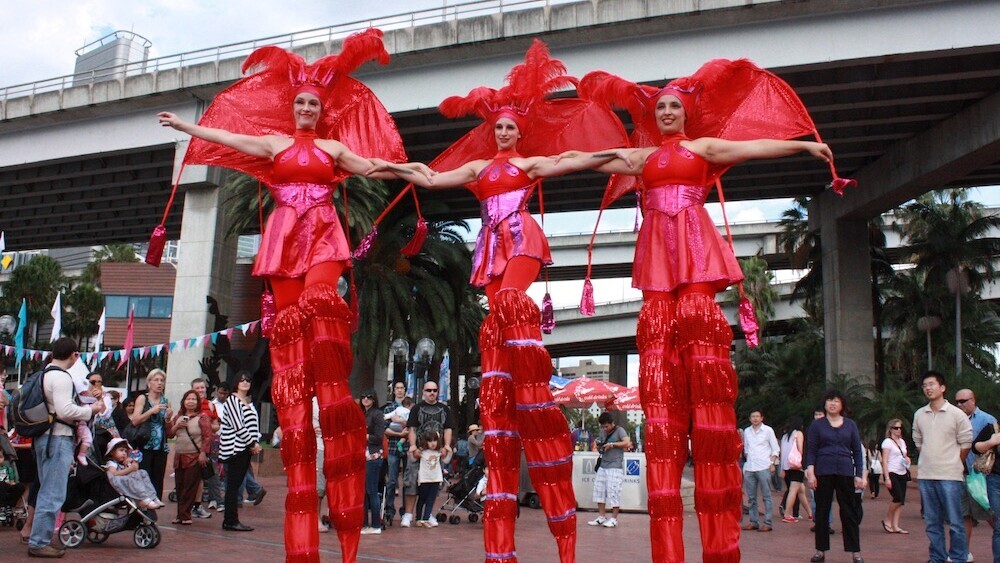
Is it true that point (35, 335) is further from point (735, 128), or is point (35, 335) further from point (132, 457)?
point (735, 128)

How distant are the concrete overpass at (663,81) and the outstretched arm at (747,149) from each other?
42.3ft

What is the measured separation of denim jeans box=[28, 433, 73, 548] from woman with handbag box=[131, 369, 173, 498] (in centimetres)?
242

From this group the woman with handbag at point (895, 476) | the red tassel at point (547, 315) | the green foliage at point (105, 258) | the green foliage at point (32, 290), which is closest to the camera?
the red tassel at point (547, 315)

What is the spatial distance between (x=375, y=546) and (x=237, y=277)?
27991 mm

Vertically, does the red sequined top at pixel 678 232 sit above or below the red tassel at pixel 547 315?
above

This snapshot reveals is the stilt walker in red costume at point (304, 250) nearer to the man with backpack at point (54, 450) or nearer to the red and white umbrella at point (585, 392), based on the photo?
the man with backpack at point (54, 450)

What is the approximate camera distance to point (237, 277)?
35.2 meters

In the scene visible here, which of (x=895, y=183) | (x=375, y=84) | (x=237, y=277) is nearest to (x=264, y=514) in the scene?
(x=375, y=84)

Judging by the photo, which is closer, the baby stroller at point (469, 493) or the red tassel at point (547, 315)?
the red tassel at point (547, 315)

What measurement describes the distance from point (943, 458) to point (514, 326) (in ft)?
14.3

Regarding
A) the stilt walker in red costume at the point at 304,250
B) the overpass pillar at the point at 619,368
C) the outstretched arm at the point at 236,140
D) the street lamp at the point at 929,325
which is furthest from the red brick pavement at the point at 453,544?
the overpass pillar at the point at 619,368

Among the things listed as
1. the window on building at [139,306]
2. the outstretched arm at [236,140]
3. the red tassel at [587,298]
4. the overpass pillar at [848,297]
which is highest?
the window on building at [139,306]

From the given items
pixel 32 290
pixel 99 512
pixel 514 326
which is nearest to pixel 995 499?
pixel 514 326

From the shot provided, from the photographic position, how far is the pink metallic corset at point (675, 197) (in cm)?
589
